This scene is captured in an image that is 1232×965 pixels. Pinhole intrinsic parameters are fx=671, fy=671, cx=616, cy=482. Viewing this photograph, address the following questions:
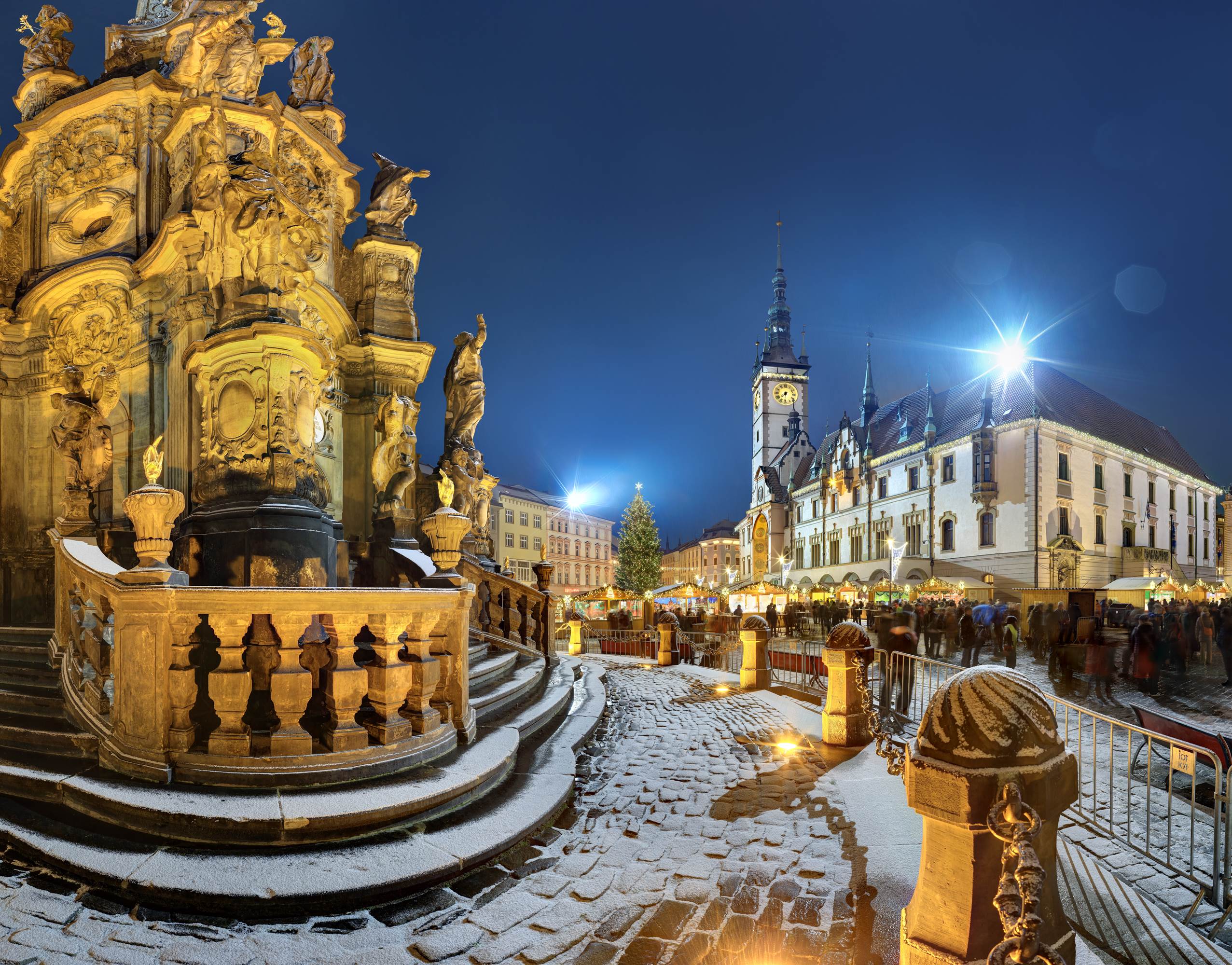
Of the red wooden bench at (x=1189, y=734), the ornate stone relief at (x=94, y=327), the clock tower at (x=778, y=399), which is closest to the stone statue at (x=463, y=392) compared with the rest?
the ornate stone relief at (x=94, y=327)

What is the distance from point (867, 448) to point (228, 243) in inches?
2265

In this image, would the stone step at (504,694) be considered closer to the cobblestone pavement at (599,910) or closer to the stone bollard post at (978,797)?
the cobblestone pavement at (599,910)

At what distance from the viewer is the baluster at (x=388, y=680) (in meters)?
5.11

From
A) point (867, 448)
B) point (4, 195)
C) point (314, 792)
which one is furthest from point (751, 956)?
point (867, 448)

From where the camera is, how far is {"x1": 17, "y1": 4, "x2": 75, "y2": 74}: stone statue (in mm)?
13680

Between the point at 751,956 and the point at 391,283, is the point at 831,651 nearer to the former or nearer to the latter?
the point at 751,956

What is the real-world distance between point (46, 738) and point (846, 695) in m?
7.49

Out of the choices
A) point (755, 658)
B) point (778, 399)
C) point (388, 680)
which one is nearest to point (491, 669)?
point (388, 680)

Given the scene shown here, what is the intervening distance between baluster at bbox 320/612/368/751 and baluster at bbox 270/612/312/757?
6.7 inches

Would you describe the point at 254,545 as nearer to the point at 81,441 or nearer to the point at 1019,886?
the point at 81,441

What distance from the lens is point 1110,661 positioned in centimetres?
1263

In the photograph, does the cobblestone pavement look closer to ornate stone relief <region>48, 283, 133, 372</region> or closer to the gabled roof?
ornate stone relief <region>48, 283, 133, 372</region>

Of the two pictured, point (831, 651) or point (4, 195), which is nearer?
point (831, 651)

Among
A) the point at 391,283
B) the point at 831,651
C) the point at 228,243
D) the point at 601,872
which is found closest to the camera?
the point at 601,872
